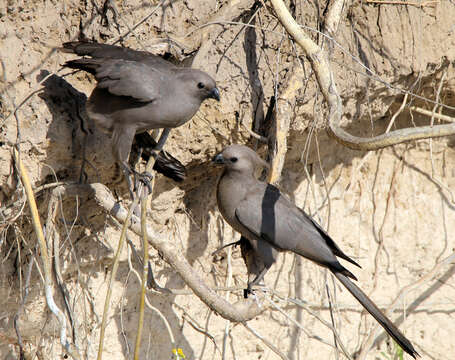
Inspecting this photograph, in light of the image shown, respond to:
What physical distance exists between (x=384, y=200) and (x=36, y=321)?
296cm

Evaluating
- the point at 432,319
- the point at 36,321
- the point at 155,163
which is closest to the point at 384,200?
the point at 432,319

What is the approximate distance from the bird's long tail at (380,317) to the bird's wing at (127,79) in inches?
63.3

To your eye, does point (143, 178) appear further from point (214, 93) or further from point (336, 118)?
point (336, 118)

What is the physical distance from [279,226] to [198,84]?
99cm

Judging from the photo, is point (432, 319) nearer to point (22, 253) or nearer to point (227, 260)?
point (227, 260)

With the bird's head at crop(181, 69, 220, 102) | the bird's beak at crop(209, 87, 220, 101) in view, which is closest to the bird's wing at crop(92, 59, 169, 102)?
the bird's head at crop(181, 69, 220, 102)

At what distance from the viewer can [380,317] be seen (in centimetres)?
329

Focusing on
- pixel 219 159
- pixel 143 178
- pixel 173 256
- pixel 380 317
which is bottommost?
pixel 173 256

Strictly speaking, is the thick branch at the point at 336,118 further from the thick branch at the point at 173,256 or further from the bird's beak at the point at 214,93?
the thick branch at the point at 173,256

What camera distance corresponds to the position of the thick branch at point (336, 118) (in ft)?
7.43

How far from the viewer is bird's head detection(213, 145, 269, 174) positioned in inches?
136

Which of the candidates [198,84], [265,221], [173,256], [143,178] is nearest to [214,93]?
[198,84]

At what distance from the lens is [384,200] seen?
4812mm

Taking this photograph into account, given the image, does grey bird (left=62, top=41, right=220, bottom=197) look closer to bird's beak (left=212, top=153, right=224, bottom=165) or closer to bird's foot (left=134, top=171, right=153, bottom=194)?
bird's foot (left=134, top=171, right=153, bottom=194)
